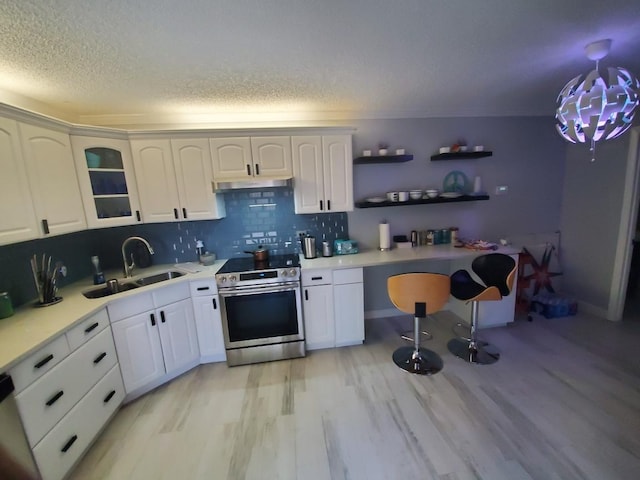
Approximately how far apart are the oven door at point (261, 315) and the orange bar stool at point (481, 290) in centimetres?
154

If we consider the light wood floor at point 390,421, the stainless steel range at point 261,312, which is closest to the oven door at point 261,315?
the stainless steel range at point 261,312

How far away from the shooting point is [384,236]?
315 centimetres

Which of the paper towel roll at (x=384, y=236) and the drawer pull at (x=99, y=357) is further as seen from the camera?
the paper towel roll at (x=384, y=236)

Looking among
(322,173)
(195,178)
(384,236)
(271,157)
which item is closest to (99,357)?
(195,178)

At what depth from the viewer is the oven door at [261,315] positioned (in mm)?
2539

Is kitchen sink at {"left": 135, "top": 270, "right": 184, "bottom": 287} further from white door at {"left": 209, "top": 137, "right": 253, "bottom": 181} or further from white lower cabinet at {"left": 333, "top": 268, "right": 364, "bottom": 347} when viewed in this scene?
white lower cabinet at {"left": 333, "top": 268, "right": 364, "bottom": 347}

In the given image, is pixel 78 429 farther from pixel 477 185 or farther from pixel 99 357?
pixel 477 185

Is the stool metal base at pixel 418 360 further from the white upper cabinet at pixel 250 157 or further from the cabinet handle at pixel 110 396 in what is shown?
the cabinet handle at pixel 110 396

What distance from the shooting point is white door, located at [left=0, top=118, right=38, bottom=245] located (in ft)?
5.57

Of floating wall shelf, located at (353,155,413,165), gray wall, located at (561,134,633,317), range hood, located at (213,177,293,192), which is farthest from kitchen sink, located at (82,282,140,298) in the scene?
gray wall, located at (561,134,633,317)

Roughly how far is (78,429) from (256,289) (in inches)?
57.4

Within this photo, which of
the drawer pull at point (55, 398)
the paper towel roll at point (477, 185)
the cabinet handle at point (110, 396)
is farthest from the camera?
the paper towel roll at point (477, 185)

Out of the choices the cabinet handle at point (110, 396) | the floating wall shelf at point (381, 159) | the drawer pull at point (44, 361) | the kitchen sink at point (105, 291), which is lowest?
the cabinet handle at point (110, 396)

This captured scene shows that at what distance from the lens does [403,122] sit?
3164 millimetres
